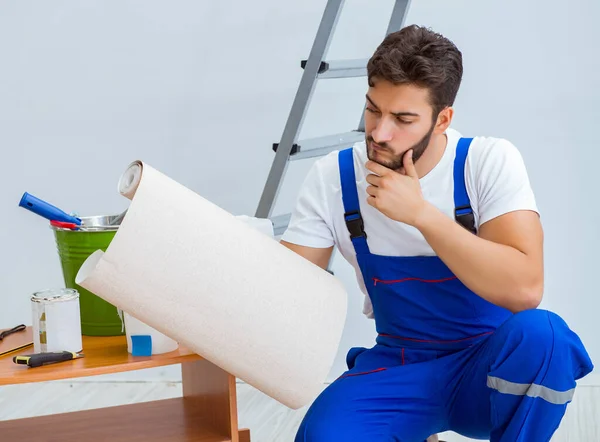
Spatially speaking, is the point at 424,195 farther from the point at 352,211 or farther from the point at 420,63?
the point at 420,63

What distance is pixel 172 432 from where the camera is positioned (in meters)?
2.09

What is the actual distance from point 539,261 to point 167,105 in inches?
75.5

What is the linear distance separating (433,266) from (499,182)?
252 millimetres

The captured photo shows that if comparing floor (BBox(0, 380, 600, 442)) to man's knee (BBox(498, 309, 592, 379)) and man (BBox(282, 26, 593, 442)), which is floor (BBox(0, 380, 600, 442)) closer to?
man (BBox(282, 26, 593, 442))

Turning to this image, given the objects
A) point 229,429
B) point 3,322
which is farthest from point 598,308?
point 3,322

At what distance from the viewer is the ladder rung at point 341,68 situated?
2.74 metres

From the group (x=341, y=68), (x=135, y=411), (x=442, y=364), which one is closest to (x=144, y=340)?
(x=135, y=411)

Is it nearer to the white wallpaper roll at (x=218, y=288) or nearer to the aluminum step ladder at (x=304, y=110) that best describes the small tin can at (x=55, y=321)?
the white wallpaper roll at (x=218, y=288)

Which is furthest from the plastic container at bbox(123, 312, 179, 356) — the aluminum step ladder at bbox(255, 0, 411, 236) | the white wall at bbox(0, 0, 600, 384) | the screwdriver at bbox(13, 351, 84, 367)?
the white wall at bbox(0, 0, 600, 384)

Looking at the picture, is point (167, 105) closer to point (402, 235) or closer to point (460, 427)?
point (402, 235)

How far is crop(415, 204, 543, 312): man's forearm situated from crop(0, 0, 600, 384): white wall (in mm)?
1396

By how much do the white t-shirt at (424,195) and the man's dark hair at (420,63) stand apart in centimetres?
15

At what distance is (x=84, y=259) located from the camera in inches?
80.7

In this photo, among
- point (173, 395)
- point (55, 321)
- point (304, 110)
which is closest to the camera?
point (55, 321)
